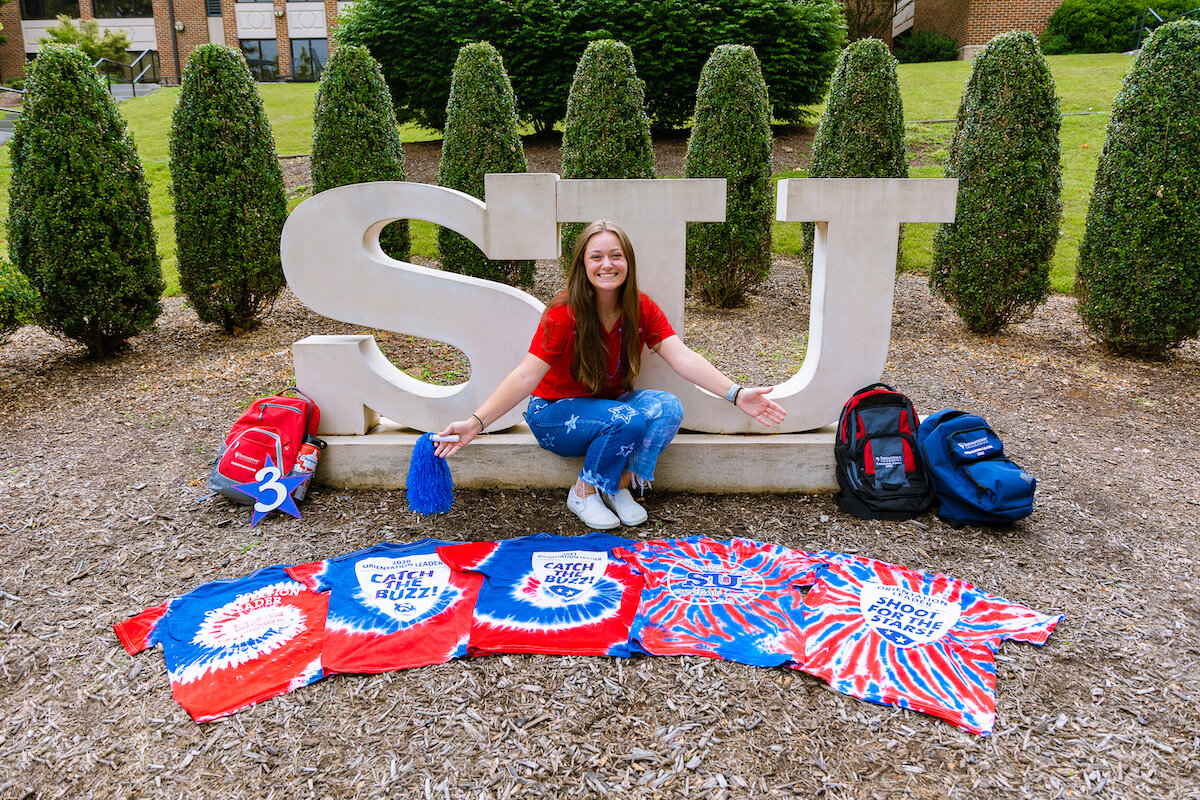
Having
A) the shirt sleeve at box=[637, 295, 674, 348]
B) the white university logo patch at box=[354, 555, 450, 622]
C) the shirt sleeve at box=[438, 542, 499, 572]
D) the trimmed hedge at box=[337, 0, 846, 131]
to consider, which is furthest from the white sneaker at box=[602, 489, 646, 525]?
the trimmed hedge at box=[337, 0, 846, 131]

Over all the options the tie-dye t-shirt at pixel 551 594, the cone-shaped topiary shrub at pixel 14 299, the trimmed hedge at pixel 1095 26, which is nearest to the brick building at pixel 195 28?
the trimmed hedge at pixel 1095 26

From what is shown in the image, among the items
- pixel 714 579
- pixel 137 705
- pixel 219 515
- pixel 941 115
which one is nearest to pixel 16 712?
pixel 137 705

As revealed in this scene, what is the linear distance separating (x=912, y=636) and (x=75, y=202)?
224 inches

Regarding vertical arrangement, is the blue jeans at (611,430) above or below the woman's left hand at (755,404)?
below

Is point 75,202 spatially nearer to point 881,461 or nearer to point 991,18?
point 881,461

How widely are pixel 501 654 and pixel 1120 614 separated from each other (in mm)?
2194

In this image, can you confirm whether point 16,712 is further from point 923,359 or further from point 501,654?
point 923,359

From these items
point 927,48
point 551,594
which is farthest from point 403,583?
point 927,48

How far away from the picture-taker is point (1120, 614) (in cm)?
269

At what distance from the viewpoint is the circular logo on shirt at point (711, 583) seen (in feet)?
9.04

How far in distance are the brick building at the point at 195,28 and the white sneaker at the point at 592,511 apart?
99.9 feet

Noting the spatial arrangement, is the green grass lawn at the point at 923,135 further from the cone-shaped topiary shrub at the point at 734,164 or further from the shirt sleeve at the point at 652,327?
the shirt sleeve at the point at 652,327

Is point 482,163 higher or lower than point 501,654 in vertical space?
higher

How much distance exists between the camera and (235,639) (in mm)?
2518
